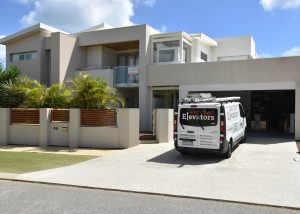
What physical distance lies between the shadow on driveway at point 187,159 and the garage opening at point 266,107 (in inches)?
462

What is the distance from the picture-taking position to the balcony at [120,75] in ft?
68.8

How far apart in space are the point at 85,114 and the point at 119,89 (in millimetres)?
8099

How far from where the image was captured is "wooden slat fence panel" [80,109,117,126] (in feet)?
47.1

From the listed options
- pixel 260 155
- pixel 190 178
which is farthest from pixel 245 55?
pixel 190 178

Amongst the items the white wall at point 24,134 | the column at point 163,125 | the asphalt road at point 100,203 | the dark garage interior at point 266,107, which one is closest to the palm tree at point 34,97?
the white wall at point 24,134

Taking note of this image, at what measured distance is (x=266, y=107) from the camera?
83.0 feet

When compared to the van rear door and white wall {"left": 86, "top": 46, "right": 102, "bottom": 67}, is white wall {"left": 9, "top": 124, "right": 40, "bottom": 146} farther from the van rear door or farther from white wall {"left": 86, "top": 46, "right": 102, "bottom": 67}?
white wall {"left": 86, "top": 46, "right": 102, "bottom": 67}

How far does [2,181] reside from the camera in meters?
8.33

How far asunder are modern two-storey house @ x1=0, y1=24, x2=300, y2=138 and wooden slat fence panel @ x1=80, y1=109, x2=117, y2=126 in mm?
6094

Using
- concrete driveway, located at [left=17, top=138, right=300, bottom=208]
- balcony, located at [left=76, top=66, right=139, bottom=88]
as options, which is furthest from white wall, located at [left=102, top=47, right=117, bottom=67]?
concrete driveway, located at [left=17, top=138, right=300, bottom=208]

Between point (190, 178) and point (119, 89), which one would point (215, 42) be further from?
point (190, 178)

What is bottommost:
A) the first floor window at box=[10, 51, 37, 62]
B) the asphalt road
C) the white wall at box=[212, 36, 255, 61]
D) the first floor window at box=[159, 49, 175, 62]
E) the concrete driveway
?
the asphalt road

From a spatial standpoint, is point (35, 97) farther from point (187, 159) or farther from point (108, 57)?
point (108, 57)

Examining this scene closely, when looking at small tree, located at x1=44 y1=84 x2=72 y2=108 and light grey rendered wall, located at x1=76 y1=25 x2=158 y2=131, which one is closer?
small tree, located at x1=44 y1=84 x2=72 y2=108
